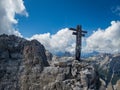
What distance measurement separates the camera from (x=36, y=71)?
1454 inches

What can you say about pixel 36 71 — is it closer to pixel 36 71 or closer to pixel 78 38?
pixel 36 71

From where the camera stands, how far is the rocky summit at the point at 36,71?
34.5 meters

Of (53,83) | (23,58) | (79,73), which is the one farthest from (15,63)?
(79,73)

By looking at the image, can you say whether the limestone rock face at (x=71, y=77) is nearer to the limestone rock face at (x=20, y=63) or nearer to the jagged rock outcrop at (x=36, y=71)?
the jagged rock outcrop at (x=36, y=71)

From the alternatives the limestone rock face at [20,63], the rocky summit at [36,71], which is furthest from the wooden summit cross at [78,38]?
the limestone rock face at [20,63]

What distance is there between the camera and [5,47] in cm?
3944

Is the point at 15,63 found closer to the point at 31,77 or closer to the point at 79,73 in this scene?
the point at 31,77

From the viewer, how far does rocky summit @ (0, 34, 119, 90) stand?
3447 cm

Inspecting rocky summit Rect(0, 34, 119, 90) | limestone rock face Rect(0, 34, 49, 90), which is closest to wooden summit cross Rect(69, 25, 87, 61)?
rocky summit Rect(0, 34, 119, 90)

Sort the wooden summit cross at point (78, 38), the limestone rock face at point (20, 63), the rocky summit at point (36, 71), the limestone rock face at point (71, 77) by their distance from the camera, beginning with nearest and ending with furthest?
1. the limestone rock face at point (71, 77)
2. the rocky summit at point (36, 71)
3. the limestone rock face at point (20, 63)
4. the wooden summit cross at point (78, 38)

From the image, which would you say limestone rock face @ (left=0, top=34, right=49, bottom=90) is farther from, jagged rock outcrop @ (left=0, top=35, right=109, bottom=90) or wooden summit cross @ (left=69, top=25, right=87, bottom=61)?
wooden summit cross @ (left=69, top=25, right=87, bottom=61)

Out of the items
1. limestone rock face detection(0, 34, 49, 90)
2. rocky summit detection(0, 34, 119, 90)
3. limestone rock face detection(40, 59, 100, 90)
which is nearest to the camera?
limestone rock face detection(40, 59, 100, 90)

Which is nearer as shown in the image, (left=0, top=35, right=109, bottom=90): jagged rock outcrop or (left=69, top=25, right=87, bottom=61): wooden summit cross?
(left=0, top=35, right=109, bottom=90): jagged rock outcrop

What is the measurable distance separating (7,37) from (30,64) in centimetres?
606
